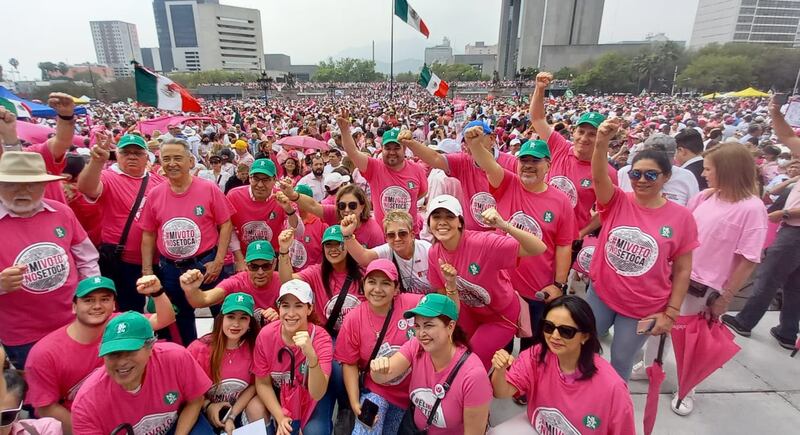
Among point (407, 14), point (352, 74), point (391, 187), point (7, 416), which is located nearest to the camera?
point (7, 416)

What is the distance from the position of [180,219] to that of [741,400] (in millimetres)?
5106

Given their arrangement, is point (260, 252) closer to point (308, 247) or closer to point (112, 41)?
point (308, 247)

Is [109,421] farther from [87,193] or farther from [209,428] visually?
[87,193]

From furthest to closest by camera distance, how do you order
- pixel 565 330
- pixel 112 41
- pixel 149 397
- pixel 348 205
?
1. pixel 112 41
2. pixel 348 205
3. pixel 149 397
4. pixel 565 330

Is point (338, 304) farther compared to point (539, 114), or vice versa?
point (539, 114)

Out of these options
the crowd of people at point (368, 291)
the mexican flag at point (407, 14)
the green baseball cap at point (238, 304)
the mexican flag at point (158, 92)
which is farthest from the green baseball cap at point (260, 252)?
the mexican flag at point (407, 14)

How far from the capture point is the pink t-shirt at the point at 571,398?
2.04 m

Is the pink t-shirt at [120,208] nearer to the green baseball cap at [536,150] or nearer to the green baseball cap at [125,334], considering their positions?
the green baseball cap at [125,334]

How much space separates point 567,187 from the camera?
373cm

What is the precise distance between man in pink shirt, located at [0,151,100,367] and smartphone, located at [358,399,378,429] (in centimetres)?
219

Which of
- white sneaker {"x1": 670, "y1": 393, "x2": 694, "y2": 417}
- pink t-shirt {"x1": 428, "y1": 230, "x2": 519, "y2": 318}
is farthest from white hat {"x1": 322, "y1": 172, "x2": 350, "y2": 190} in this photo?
white sneaker {"x1": 670, "y1": 393, "x2": 694, "y2": 417}

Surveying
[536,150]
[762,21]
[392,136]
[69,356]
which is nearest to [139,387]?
[69,356]

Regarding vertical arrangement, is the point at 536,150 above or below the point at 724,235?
above

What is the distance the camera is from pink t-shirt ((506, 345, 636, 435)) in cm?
204
